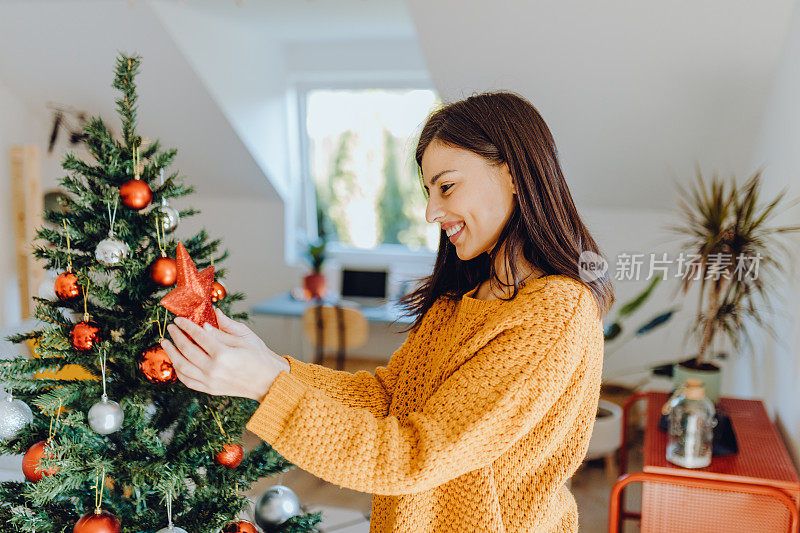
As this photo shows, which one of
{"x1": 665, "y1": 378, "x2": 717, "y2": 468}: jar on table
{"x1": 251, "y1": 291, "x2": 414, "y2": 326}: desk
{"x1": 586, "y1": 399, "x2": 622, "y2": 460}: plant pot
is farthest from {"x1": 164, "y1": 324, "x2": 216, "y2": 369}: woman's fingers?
{"x1": 251, "y1": 291, "x2": 414, "y2": 326}: desk

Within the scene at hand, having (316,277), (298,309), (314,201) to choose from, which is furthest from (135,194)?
(314,201)

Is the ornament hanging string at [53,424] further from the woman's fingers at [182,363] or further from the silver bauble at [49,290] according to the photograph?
the woman's fingers at [182,363]

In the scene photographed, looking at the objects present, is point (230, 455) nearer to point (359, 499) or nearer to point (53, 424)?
point (53, 424)

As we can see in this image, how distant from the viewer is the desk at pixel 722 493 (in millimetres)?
1655

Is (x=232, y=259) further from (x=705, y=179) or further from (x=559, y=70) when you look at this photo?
(x=705, y=179)

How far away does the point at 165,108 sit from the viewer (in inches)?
150

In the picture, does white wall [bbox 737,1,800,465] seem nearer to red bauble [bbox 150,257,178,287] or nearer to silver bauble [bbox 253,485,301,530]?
silver bauble [bbox 253,485,301,530]

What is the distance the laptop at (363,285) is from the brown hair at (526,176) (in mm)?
3160

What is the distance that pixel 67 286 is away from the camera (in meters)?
1.15

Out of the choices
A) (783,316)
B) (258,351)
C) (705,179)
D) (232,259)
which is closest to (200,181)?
(232,259)

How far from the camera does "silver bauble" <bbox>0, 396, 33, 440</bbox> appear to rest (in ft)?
3.81

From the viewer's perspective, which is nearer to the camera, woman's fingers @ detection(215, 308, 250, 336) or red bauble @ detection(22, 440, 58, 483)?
woman's fingers @ detection(215, 308, 250, 336)

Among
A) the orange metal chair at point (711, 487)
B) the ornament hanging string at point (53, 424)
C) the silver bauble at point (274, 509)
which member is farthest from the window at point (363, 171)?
the ornament hanging string at point (53, 424)

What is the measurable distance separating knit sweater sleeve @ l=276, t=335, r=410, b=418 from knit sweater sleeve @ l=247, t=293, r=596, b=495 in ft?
0.89
